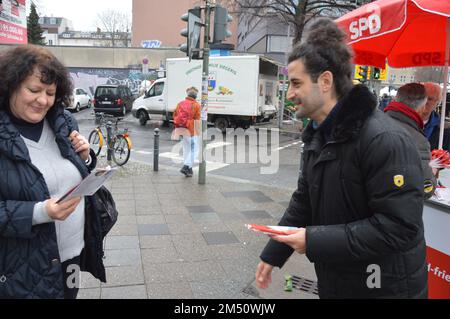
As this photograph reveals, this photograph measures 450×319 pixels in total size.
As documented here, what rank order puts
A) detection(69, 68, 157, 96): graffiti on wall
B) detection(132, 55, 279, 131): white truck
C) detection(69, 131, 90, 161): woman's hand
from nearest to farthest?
1. detection(69, 131, 90, 161): woman's hand
2. detection(132, 55, 279, 131): white truck
3. detection(69, 68, 157, 96): graffiti on wall

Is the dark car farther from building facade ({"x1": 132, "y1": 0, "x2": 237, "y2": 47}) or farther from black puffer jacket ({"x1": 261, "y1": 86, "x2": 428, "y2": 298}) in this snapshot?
building facade ({"x1": 132, "y1": 0, "x2": 237, "y2": 47})

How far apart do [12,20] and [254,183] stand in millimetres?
5712

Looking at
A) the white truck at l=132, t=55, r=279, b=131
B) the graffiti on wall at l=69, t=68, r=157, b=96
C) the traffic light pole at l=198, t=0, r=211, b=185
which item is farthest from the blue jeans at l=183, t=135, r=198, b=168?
the graffiti on wall at l=69, t=68, r=157, b=96

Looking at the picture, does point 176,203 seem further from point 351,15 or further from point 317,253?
point 317,253

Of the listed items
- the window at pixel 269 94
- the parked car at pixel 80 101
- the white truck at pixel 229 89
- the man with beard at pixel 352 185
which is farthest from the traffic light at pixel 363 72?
the parked car at pixel 80 101

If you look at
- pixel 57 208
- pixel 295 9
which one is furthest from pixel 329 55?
pixel 295 9

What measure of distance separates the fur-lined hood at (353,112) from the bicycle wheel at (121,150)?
8619 mm

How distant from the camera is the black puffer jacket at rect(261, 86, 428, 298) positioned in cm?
153

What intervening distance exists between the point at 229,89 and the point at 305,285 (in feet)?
48.0

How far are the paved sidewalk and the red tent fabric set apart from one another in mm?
2372

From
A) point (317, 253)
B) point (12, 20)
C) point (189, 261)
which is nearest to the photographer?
point (317, 253)

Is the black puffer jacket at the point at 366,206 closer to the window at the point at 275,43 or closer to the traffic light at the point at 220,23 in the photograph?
the traffic light at the point at 220,23
